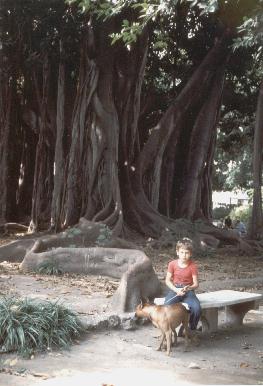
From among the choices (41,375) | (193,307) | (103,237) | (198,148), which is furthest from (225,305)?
(198,148)

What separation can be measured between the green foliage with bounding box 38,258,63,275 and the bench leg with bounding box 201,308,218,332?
3444 millimetres

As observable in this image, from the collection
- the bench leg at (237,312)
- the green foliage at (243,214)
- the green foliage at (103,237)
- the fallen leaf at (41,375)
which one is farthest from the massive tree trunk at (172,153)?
the green foliage at (243,214)

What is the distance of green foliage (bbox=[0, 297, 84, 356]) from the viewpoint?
536 cm

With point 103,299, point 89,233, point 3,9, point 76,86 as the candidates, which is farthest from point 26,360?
point 76,86

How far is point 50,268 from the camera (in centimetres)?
954

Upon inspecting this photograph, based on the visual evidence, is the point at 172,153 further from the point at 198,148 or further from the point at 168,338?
the point at 168,338

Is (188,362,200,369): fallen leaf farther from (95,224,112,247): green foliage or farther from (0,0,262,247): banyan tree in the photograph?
(0,0,262,247): banyan tree

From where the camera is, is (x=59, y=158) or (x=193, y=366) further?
(x=59, y=158)

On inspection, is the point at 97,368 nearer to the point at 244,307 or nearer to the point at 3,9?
the point at 244,307

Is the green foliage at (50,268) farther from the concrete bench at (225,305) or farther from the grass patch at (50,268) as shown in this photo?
the concrete bench at (225,305)

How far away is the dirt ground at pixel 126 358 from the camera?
15.6 feet

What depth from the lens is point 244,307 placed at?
6.99m

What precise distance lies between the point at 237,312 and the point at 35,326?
2.48 metres

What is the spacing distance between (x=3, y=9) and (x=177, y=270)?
8.98 meters
